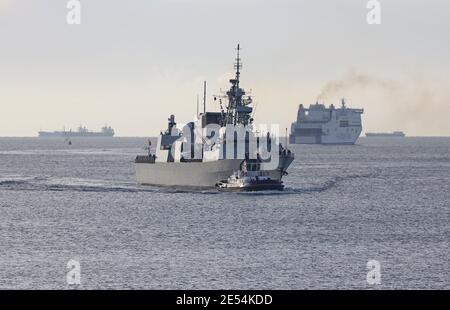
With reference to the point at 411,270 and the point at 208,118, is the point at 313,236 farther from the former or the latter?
the point at 208,118

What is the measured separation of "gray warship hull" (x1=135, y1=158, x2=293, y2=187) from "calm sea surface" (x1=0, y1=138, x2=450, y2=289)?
2.21m

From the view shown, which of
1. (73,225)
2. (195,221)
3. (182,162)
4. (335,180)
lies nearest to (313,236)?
(195,221)

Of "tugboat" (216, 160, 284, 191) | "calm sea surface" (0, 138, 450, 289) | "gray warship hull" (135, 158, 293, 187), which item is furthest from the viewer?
"gray warship hull" (135, 158, 293, 187)

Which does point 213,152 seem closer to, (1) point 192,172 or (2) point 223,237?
(1) point 192,172

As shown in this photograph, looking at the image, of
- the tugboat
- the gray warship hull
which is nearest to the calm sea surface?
the tugboat

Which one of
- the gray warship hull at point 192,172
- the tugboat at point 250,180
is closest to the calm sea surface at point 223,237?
the tugboat at point 250,180

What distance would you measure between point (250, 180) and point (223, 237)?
3424 cm

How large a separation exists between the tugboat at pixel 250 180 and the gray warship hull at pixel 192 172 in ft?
3.19

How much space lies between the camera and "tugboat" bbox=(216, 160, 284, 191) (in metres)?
99.7

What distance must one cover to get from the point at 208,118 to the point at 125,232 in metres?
45.1

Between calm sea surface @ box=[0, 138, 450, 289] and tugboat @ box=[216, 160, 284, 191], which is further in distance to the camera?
tugboat @ box=[216, 160, 284, 191]

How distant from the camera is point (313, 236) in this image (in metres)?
66.9

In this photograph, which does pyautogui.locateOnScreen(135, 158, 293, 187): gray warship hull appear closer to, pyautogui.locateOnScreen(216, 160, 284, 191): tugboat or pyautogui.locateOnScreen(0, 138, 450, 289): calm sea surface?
pyautogui.locateOnScreen(216, 160, 284, 191): tugboat

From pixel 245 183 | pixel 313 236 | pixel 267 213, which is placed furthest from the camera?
pixel 245 183
